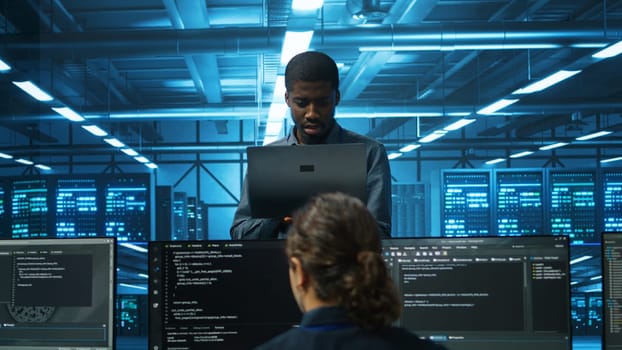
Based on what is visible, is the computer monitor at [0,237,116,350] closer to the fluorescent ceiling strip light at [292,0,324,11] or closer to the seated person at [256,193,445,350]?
the seated person at [256,193,445,350]

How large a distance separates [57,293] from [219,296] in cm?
48

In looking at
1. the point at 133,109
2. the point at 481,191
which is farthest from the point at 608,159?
the point at 133,109

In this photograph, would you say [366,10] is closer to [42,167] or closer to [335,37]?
[335,37]

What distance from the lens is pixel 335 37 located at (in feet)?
21.8

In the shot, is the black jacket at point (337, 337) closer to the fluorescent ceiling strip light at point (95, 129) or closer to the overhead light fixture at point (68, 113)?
the overhead light fixture at point (68, 113)

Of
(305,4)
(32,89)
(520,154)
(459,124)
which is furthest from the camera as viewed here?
(520,154)

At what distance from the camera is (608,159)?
1475cm

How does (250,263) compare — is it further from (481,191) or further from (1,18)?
(481,191)

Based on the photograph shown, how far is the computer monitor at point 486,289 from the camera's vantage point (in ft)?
5.04

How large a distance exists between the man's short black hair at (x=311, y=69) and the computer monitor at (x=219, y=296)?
59cm

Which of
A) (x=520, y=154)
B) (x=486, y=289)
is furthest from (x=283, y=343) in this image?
(x=520, y=154)

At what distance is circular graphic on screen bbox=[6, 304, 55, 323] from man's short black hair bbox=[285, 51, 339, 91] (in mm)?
924

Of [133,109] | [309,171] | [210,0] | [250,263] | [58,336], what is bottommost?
[58,336]

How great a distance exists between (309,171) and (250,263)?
0.27 metres
